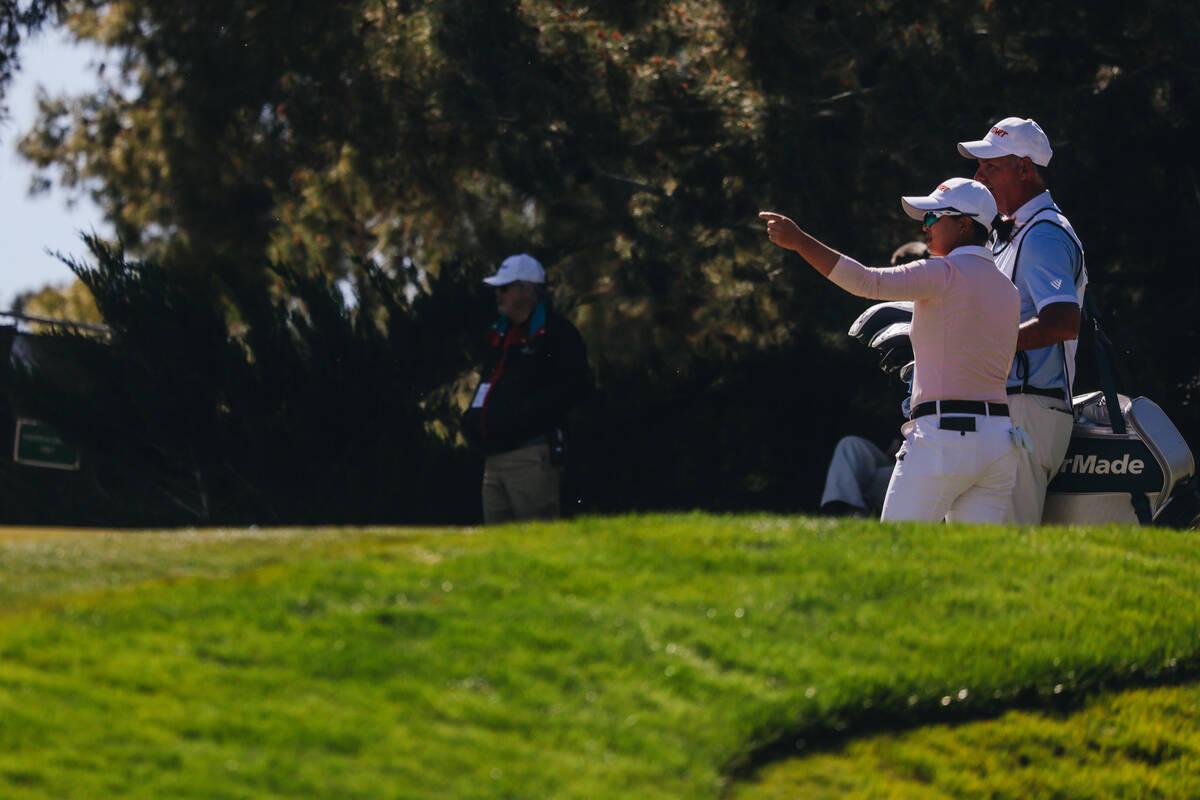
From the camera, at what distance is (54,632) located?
13.9ft

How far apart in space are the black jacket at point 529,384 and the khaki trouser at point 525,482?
0.09 meters

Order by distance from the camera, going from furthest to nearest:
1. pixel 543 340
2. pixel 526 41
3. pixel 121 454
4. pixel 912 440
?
1. pixel 526 41
2. pixel 121 454
3. pixel 543 340
4. pixel 912 440

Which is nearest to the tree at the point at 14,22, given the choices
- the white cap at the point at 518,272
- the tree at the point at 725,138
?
A: the tree at the point at 725,138

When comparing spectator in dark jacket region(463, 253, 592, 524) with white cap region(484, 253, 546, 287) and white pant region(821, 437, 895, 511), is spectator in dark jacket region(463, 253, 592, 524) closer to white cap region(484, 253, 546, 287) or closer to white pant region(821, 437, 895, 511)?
white cap region(484, 253, 546, 287)

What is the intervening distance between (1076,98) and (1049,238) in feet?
18.3

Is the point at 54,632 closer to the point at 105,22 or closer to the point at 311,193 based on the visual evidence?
the point at 311,193

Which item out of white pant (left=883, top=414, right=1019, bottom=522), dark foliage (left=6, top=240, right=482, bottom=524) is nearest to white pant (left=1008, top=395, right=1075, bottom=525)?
white pant (left=883, top=414, right=1019, bottom=522)

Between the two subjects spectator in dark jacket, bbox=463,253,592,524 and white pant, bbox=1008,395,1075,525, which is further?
spectator in dark jacket, bbox=463,253,592,524

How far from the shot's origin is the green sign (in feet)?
35.4

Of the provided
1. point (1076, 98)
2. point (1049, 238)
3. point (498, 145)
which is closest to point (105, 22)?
point (498, 145)

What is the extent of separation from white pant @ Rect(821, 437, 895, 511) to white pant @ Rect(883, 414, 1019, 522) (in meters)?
3.12

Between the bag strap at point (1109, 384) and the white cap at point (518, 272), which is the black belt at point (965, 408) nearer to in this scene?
the bag strap at point (1109, 384)

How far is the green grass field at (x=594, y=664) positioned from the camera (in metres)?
3.80

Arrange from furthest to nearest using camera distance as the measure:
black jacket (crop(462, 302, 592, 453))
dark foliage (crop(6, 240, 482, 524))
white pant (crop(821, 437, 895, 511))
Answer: dark foliage (crop(6, 240, 482, 524)) → white pant (crop(821, 437, 895, 511)) → black jacket (crop(462, 302, 592, 453))
